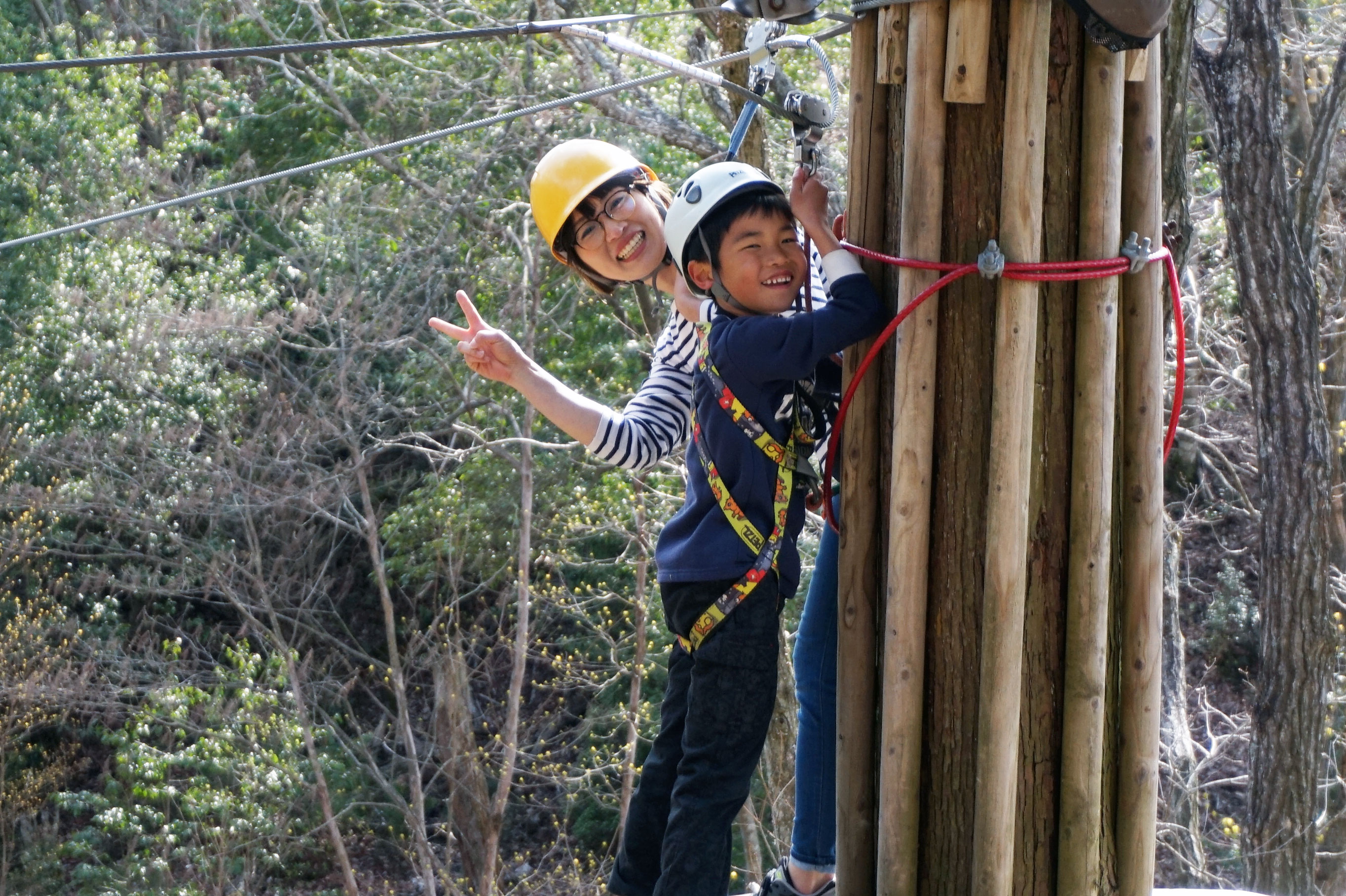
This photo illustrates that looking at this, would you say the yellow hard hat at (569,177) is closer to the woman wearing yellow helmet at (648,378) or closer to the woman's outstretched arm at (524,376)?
the woman wearing yellow helmet at (648,378)

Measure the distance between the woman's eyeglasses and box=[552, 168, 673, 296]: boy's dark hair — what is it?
17 mm

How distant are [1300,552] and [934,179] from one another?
6.80 meters

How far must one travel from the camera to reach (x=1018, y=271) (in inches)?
77.7

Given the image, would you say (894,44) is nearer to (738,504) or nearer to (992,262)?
(992,262)

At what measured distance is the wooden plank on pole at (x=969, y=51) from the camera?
199 centimetres

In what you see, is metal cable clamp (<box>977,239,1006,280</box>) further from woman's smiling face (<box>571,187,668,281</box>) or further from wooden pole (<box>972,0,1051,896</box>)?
woman's smiling face (<box>571,187,668,281</box>)

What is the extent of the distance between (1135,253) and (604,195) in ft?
3.99

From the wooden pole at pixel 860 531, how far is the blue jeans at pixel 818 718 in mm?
248

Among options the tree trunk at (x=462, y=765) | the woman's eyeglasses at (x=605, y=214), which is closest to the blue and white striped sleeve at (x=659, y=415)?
the woman's eyeglasses at (x=605, y=214)

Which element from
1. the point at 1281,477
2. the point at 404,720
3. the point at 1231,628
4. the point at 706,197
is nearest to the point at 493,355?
the point at 706,197

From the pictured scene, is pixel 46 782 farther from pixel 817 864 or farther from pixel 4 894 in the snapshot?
pixel 817 864

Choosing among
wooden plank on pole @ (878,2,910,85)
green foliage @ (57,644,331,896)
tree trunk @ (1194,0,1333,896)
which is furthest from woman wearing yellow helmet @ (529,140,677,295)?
green foliage @ (57,644,331,896)

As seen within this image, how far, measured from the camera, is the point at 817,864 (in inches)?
106

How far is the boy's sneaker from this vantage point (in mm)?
2695
